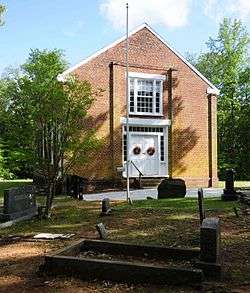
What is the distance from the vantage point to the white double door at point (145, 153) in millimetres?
26859

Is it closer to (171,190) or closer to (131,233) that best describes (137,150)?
(171,190)

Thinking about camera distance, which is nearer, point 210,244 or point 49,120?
point 210,244

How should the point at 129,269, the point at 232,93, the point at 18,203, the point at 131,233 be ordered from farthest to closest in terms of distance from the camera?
the point at 232,93
the point at 18,203
the point at 131,233
the point at 129,269

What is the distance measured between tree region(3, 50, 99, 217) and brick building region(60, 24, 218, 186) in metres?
9.67

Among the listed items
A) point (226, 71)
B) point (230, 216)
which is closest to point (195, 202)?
point (230, 216)

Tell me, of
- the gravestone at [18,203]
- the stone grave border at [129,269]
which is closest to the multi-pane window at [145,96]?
the gravestone at [18,203]

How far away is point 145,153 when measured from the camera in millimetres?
27156

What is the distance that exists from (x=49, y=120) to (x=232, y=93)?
1387 inches

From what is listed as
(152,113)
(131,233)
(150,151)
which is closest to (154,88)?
(152,113)

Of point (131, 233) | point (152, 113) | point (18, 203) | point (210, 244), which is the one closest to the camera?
point (210, 244)

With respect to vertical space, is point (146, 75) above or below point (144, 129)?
above

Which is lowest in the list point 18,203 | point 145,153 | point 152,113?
point 18,203

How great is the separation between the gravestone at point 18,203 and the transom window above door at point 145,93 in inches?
497

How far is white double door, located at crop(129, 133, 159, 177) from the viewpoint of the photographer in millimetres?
26859
